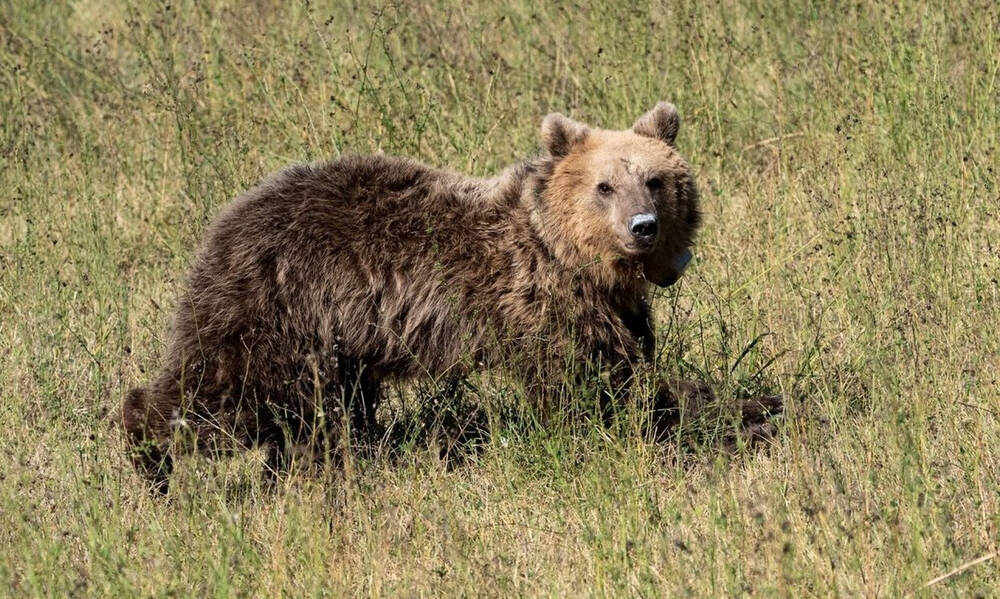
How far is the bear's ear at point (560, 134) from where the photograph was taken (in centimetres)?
664

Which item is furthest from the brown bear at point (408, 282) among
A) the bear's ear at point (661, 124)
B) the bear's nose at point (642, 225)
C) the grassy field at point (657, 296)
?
the grassy field at point (657, 296)

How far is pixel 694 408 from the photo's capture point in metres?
6.50

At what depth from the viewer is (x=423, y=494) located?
5922 mm

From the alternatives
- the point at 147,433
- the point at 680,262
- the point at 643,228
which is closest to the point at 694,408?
the point at 680,262

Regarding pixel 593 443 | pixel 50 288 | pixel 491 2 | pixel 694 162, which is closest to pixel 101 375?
pixel 50 288

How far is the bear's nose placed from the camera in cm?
623

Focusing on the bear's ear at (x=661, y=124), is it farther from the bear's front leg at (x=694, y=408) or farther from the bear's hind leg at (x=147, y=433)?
Result: the bear's hind leg at (x=147, y=433)

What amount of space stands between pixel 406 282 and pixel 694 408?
4.79 ft

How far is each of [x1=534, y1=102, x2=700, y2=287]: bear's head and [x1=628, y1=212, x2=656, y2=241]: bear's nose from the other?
0.02 metres

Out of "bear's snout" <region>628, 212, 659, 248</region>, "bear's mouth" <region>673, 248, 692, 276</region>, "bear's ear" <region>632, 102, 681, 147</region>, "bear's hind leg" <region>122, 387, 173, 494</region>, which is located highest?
"bear's ear" <region>632, 102, 681, 147</region>

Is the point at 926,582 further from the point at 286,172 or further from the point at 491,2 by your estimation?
the point at 491,2

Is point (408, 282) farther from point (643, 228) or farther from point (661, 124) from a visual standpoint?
point (661, 124)

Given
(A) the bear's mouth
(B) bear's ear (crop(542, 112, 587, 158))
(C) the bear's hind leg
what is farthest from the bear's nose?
(C) the bear's hind leg

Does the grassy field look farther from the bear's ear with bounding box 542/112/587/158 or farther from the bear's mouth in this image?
the bear's ear with bounding box 542/112/587/158
